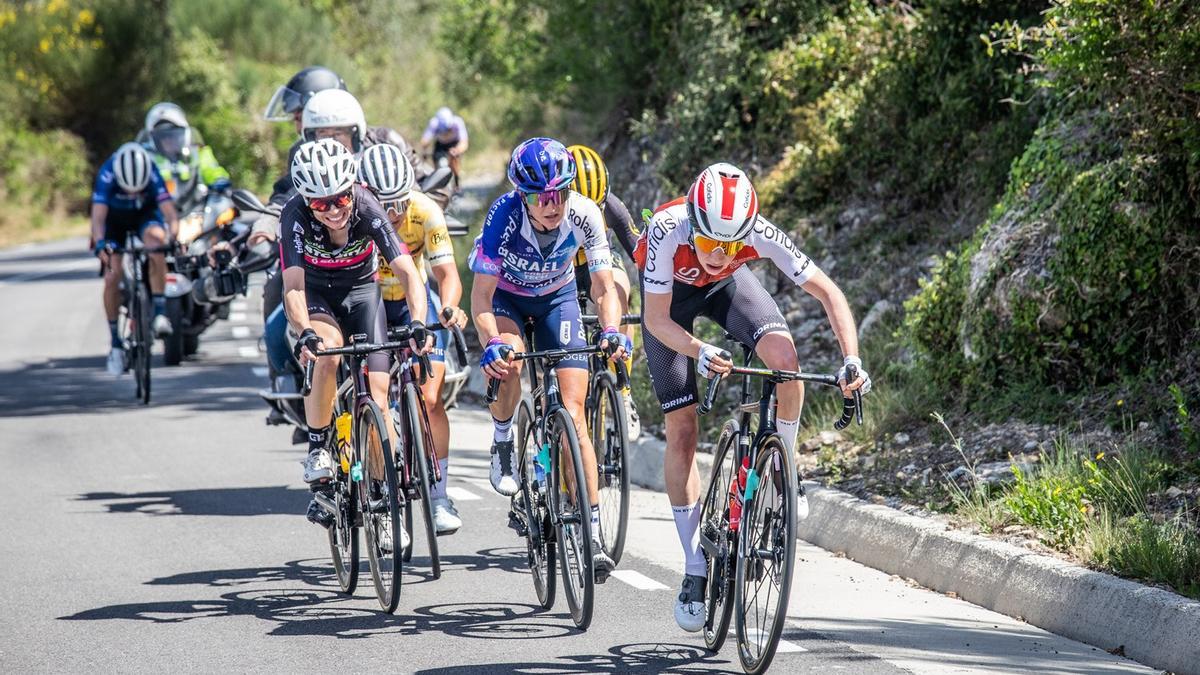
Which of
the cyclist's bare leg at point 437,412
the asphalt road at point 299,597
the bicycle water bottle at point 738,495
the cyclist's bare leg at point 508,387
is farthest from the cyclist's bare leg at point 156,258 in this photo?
the bicycle water bottle at point 738,495

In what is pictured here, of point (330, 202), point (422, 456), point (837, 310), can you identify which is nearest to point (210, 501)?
point (330, 202)

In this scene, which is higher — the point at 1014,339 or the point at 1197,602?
the point at 1014,339

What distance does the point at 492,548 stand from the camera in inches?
342

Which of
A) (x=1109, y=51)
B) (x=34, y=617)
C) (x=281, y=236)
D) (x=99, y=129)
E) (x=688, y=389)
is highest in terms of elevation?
(x=99, y=129)

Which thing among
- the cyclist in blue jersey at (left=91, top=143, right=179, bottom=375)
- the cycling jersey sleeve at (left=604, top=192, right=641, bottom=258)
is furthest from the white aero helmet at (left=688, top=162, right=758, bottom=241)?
the cyclist in blue jersey at (left=91, top=143, right=179, bottom=375)

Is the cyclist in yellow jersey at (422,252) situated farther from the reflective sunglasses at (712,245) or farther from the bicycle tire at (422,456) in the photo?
the reflective sunglasses at (712,245)

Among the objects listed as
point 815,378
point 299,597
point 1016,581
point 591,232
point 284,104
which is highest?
point 284,104

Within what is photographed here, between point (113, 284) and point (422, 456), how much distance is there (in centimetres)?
849

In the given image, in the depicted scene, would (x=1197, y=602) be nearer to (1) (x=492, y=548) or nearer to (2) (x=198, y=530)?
(1) (x=492, y=548)

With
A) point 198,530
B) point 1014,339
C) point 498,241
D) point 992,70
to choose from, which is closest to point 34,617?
point 198,530

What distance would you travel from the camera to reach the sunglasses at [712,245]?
662 centimetres

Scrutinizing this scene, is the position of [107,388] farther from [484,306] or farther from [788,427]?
[788,427]

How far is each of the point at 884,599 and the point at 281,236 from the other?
11.3 ft

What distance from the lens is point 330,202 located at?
25.5 feet
